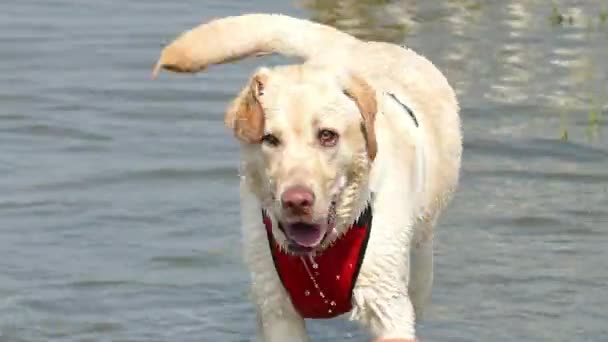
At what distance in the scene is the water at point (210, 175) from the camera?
347 inches

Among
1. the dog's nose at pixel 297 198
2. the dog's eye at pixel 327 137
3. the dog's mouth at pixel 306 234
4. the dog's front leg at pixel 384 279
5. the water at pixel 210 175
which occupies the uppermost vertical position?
the dog's eye at pixel 327 137

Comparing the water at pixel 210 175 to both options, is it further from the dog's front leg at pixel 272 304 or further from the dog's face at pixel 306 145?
the dog's face at pixel 306 145

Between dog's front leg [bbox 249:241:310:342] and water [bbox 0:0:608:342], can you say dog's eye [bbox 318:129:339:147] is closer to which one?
dog's front leg [bbox 249:241:310:342]

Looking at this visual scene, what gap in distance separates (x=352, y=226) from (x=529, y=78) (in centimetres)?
674

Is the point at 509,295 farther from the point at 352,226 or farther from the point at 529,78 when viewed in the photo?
the point at 529,78

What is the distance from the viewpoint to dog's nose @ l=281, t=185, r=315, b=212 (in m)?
6.05

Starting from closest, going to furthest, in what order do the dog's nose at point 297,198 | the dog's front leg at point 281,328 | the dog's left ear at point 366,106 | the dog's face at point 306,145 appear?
1. the dog's nose at point 297,198
2. the dog's face at point 306,145
3. the dog's left ear at point 366,106
4. the dog's front leg at point 281,328

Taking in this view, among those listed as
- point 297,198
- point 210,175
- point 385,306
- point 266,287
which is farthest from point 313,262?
point 210,175

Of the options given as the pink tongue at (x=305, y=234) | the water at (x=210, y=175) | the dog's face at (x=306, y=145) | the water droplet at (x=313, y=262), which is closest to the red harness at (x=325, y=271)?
the water droplet at (x=313, y=262)

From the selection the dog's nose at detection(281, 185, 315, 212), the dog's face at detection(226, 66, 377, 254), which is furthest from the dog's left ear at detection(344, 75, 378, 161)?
the dog's nose at detection(281, 185, 315, 212)

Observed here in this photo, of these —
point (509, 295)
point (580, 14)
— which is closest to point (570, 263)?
point (509, 295)

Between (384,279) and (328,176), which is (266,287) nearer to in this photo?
(384,279)

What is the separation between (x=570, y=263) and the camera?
9.38m

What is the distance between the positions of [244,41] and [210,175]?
3.33 meters
